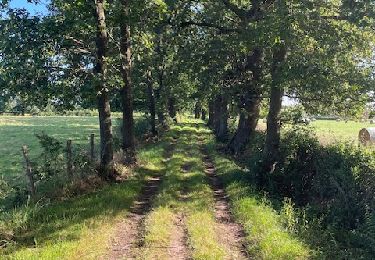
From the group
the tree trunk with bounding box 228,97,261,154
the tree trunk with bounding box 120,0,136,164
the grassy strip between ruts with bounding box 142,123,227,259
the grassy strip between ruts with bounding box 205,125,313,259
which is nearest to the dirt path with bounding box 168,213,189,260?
Answer: the grassy strip between ruts with bounding box 142,123,227,259

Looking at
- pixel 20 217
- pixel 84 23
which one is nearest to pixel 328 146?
pixel 84 23

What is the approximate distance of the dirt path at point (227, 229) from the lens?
912 cm

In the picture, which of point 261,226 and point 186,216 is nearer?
point 261,226

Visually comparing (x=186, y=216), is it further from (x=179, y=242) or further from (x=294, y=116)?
(x=294, y=116)

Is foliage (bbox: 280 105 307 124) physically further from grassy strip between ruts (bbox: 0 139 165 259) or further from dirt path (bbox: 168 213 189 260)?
dirt path (bbox: 168 213 189 260)

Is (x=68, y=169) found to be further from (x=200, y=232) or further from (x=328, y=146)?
(x=328, y=146)

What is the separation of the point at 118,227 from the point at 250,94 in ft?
46.3

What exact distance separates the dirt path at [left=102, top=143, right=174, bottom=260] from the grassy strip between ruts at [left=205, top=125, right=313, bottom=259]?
8.34 feet

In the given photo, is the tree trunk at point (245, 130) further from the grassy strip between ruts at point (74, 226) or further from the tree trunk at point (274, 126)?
the grassy strip between ruts at point (74, 226)

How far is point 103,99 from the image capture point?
14.7 metres

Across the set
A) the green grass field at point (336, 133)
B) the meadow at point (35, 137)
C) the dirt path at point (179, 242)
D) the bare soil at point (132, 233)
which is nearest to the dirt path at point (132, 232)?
the bare soil at point (132, 233)

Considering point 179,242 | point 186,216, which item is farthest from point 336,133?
point 179,242

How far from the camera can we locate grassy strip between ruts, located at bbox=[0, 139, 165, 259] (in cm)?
848

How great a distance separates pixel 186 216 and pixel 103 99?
5.60 meters
